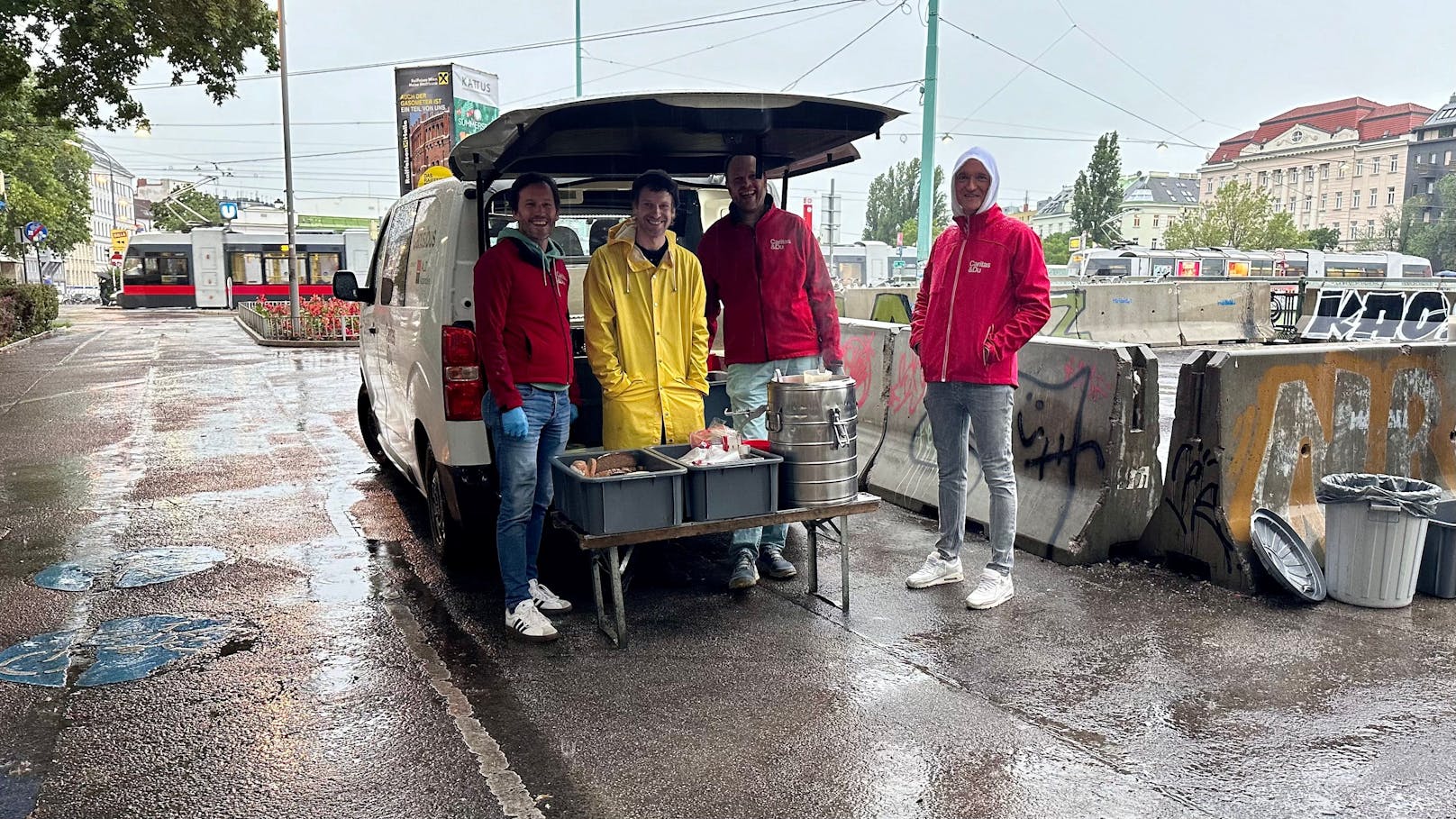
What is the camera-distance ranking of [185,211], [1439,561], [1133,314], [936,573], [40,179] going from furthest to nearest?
[185,211]
[40,179]
[1133,314]
[936,573]
[1439,561]

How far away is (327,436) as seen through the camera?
10578 mm

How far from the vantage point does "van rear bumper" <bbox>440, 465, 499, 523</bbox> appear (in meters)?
5.03

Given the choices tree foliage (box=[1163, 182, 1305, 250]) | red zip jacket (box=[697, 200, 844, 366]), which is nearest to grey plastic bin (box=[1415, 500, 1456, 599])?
red zip jacket (box=[697, 200, 844, 366])

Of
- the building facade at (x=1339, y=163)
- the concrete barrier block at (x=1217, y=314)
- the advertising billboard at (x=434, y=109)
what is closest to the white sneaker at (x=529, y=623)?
the concrete barrier block at (x=1217, y=314)

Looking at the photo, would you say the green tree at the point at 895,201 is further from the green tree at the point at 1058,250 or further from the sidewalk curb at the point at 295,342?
the sidewalk curb at the point at 295,342

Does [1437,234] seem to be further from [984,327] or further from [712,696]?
[712,696]

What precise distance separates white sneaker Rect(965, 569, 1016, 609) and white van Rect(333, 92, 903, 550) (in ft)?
7.58

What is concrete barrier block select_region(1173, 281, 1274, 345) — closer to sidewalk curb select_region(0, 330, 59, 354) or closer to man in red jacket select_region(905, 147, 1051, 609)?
man in red jacket select_region(905, 147, 1051, 609)

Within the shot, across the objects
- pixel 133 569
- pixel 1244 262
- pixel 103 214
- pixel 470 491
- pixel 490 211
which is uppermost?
pixel 103 214

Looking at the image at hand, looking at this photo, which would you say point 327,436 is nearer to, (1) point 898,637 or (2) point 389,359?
(2) point 389,359

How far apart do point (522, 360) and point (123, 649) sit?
2243 mm

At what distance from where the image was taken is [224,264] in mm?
41031

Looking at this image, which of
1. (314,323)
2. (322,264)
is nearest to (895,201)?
(322,264)

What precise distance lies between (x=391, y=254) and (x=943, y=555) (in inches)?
155
